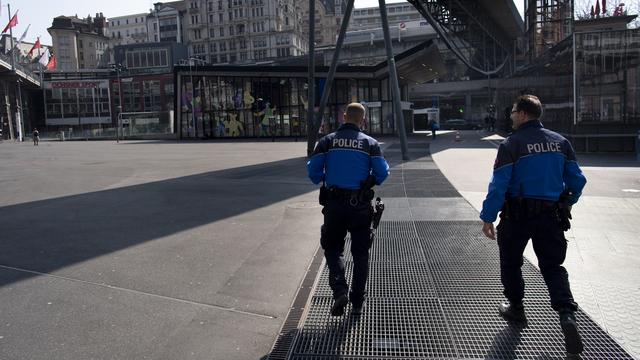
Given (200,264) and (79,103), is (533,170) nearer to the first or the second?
(200,264)

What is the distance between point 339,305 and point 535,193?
70.8 inches

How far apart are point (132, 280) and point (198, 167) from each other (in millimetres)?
13161

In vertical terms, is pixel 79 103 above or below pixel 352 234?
above

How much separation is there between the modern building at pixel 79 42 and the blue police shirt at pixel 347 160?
13158 centimetres

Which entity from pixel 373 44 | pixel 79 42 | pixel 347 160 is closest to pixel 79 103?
pixel 373 44

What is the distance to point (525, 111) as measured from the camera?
425 cm

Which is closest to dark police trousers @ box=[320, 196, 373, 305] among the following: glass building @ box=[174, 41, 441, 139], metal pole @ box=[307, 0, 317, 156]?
metal pole @ box=[307, 0, 317, 156]

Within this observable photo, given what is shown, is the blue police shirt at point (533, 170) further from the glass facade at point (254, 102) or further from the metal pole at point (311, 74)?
the glass facade at point (254, 102)

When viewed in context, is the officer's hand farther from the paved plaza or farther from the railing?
the railing

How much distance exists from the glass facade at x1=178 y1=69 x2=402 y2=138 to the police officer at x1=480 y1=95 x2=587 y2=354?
136 feet

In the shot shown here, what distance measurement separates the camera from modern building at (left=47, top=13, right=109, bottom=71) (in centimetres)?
12700

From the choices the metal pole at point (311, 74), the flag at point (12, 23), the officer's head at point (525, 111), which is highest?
the flag at point (12, 23)

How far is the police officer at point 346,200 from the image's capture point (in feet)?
15.1

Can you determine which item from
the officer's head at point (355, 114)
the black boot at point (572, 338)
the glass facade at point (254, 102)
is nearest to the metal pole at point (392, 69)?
the officer's head at point (355, 114)
